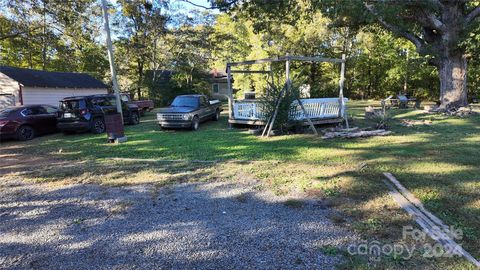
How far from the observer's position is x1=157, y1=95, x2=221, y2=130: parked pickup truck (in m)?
12.9

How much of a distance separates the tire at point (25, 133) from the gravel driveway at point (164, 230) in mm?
7809

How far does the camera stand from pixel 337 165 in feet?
21.7

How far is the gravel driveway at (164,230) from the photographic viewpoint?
3.21 m

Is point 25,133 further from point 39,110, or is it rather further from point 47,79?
point 47,79

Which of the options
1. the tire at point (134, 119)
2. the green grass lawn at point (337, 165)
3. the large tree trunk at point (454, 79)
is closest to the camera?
the green grass lawn at point (337, 165)

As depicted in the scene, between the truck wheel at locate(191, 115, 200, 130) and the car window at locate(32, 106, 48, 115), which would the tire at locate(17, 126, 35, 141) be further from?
the truck wheel at locate(191, 115, 200, 130)

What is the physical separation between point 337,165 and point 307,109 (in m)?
5.81

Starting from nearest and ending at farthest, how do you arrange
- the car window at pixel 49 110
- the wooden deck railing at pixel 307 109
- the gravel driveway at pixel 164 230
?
the gravel driveway at pixel 164 230, the wooden deck railing at pixel 307 109, the car window at pixel 49 110

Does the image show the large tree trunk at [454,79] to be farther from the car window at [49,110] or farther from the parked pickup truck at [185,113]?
the car window at [49,110]

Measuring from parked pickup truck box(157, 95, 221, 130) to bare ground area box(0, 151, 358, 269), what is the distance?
22.7 ft

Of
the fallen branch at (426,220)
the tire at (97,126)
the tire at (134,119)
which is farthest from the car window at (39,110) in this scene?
the fallen branch at (426,220)

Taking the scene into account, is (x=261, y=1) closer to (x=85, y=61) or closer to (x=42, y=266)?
(x=42, y=266)

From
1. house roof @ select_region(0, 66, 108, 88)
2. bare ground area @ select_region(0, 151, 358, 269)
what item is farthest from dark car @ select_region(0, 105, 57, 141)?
house roof @ select_region(0, 66, 108, 88)

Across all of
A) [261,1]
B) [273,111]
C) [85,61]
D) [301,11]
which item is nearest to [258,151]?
[273,111]
